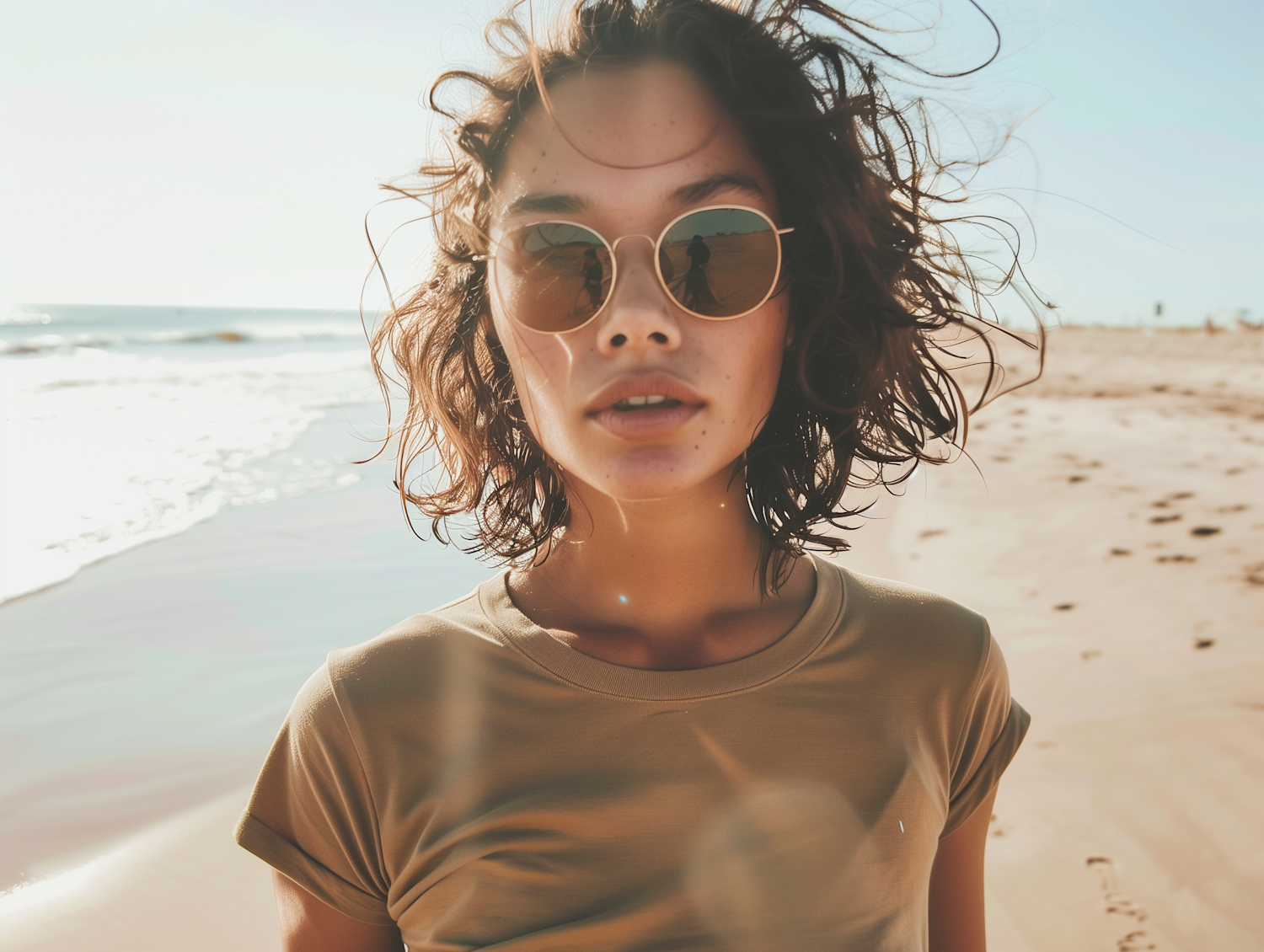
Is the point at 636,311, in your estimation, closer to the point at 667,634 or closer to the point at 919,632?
the point at 667,634

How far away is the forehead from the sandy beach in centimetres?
86

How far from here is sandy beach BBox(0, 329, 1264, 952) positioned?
2715 millimetres

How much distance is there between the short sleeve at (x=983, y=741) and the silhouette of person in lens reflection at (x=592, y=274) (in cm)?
95

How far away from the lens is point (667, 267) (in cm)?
141

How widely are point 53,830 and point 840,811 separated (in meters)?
3.22

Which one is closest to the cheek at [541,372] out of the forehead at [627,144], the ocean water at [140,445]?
the forehead at [627,144]

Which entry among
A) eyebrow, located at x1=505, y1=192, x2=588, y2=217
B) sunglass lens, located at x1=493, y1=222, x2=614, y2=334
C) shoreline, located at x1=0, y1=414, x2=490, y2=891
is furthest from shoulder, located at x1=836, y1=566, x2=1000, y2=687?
shoreline, located at x1=0, y1=414, x2=490, y2=891

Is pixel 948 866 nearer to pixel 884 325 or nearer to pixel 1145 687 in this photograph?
pixel 884 325

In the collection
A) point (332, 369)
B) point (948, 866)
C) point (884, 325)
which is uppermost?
point (884, 325)

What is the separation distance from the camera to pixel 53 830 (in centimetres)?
315

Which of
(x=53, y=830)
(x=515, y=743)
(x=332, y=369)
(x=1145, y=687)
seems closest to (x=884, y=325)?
(x=515, y=743)

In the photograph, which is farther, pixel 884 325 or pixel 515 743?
pixel 884 325

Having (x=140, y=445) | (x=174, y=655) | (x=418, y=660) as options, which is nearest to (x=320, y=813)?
(x=418, y=660)

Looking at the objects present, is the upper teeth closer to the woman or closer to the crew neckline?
the woman
